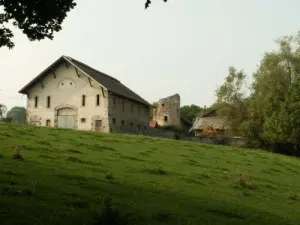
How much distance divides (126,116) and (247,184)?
4058cm

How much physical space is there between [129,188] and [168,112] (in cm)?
7326

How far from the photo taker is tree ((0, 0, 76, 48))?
42.1ft

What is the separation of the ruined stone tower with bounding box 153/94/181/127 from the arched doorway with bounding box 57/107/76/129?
1323 inches

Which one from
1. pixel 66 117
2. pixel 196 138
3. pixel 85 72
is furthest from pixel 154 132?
pixel 85 72

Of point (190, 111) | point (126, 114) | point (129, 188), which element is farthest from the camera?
point (190, 111)

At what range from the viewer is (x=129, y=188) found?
15938 millimetres

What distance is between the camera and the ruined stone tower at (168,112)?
88.5m

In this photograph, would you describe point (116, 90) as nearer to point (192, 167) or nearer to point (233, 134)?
point (233, 134)

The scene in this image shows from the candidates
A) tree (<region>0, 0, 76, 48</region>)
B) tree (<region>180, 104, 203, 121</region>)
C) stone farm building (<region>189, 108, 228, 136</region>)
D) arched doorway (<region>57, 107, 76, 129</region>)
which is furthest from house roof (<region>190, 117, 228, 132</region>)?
tree (<region>0, 0, 76, 48</region>)

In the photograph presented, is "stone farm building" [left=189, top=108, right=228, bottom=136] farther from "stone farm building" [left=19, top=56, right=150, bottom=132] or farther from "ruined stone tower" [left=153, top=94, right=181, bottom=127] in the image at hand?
"stone farm building" [left=19, top=56, right=150, bottom=132]

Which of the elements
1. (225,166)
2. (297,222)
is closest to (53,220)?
(297,222)

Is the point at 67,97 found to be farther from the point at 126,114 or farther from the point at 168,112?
the point at 168,112

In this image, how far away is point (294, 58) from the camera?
61.2m

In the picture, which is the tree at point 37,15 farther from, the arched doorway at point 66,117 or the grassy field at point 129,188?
the arched doorway at point 66,117
